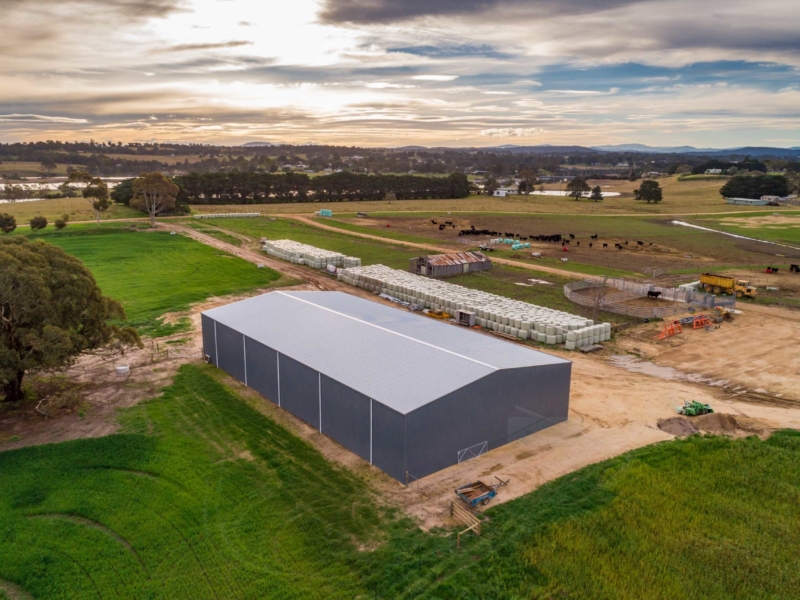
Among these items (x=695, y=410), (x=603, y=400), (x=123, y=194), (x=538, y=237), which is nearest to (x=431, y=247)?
(x=538, y=237)

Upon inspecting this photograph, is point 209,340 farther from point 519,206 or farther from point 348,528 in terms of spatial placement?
point 519,206

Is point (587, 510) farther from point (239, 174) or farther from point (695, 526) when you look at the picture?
point (239, 174)

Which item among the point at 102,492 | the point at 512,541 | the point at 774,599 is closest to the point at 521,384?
the point at 512,541

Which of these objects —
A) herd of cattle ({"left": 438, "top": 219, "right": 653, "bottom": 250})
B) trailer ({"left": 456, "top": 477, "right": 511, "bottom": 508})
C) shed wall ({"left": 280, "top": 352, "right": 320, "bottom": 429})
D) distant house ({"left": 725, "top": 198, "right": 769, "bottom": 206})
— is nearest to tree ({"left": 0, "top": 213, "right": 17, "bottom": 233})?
herd of cattle ({"left": 438, "top": 219, "right": 653, "bottom": 250})

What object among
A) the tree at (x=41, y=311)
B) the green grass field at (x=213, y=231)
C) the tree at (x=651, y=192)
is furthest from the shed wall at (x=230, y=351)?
the tree at (x=651, y=192)

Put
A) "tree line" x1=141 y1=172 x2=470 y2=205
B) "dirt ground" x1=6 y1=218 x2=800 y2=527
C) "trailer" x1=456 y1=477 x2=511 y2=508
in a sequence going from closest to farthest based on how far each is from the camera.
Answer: "trailer" x1=456 y1=477 x2=511 y2=508 < "dirt ground" x1=6 y1=218 x2=800 y2=527 < "tree line" x1=141 y1=172 x2=470 y2=205

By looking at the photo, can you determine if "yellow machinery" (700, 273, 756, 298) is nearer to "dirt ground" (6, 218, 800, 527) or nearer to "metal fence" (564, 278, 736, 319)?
"metal fence" (564, 278, 736, 319)

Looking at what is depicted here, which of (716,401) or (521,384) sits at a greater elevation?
(521,384)
